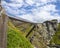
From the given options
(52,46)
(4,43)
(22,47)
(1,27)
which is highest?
(1,27)

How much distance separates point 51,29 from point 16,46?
1290 cm

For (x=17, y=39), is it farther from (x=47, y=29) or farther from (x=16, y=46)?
(x=47, y=29)

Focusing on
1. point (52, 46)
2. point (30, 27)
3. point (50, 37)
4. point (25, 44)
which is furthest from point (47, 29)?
point (25, 44)

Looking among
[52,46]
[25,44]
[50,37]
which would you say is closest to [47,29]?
[50,37]

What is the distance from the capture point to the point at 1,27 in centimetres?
314

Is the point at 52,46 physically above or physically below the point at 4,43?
below

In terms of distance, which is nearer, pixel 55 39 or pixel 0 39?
pixel 0 39

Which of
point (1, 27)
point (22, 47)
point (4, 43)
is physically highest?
point (1, 27)

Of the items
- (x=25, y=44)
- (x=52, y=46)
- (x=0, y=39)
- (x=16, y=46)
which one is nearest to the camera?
(x=0, y=39)

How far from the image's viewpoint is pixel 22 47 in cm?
432

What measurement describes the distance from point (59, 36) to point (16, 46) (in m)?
12.1

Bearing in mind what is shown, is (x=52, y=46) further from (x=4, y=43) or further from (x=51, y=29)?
(x=4, y=43)

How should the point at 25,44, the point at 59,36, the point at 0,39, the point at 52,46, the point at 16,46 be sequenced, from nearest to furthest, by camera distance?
the point at 0,39
the point at 16,46
the point at 25,44
the point at 52,46
the point at 59,36

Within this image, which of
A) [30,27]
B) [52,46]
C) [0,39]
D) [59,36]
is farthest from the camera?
[59,36]
